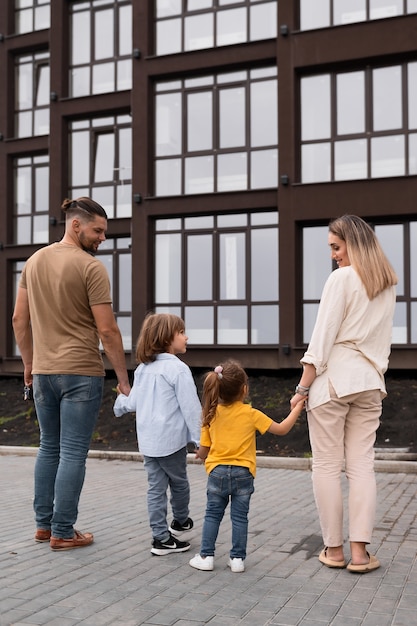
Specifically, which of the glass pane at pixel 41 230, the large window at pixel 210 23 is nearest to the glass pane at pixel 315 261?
the large window at pixel 210 23

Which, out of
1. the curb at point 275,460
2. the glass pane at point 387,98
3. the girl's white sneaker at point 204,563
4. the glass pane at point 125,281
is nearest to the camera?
the girl's white sneaker at point 204,563

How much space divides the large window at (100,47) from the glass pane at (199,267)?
5.58 meters

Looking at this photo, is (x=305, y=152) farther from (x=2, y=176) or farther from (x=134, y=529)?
(x=134, y=529)

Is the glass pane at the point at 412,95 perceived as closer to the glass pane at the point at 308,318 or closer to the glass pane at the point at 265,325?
Result: the glass pane at the point at 308,318

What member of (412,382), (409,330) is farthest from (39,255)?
(409,330)

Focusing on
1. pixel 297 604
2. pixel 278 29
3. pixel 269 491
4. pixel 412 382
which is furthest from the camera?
pixel 278 29

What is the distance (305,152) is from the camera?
1972 centimetres

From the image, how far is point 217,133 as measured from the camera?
2077cm

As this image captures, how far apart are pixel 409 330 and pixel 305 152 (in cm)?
516

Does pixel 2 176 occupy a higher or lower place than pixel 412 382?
higher

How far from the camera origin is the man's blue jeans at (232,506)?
495 centimetres

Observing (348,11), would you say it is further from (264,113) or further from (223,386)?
(223,386)

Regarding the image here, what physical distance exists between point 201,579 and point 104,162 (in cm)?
1997

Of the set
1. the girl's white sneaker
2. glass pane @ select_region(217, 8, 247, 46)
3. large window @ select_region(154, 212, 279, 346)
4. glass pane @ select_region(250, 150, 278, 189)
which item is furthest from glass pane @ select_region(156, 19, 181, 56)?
the girl's white sneaker
